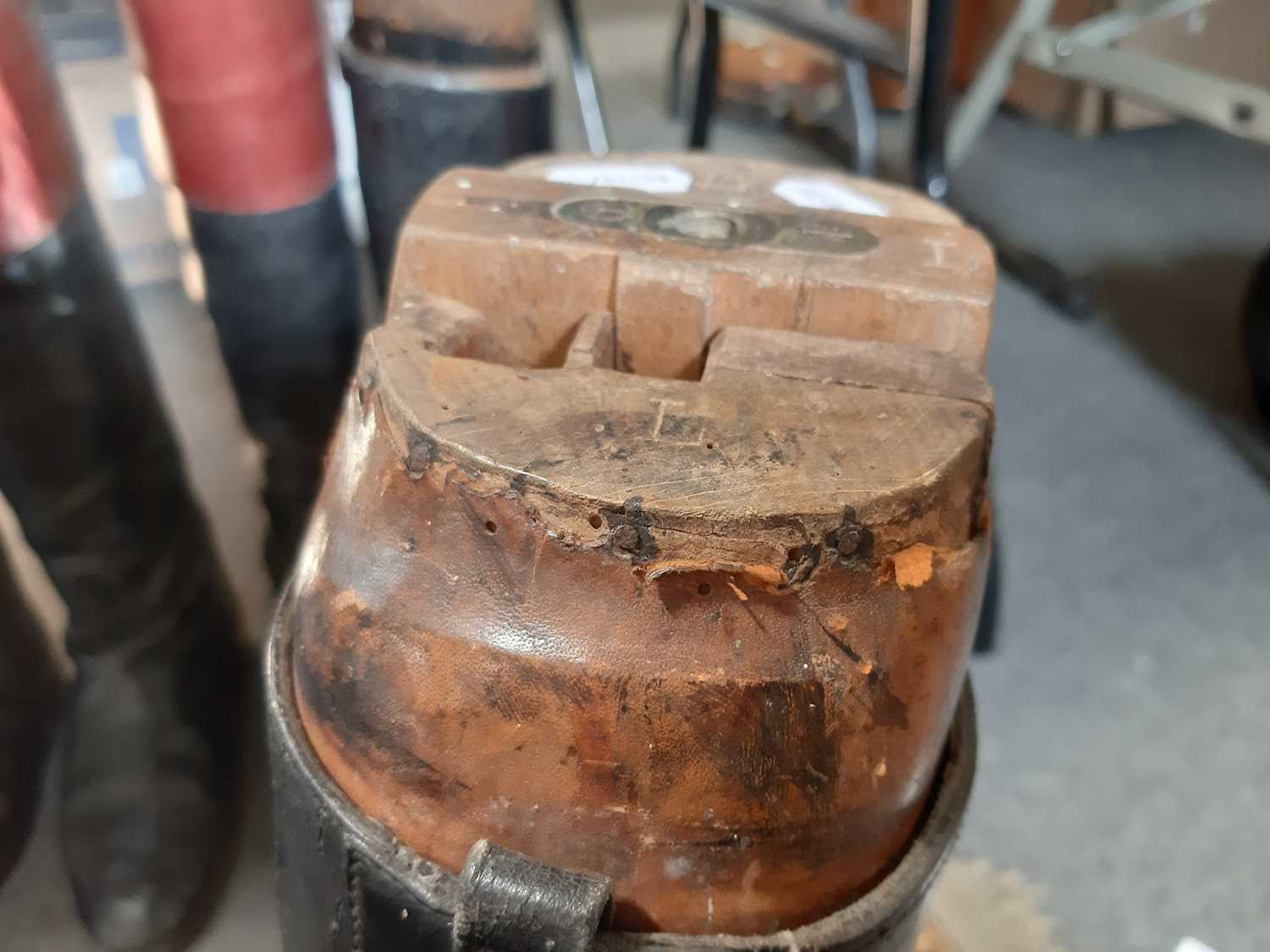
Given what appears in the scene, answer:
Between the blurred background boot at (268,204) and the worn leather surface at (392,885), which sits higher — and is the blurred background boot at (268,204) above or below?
above

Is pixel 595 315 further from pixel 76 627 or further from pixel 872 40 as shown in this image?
pixel 872 40

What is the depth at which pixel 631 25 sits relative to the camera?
10.1ft

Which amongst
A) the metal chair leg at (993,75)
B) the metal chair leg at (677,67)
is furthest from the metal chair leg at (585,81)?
the metal chair leg at (993,75)

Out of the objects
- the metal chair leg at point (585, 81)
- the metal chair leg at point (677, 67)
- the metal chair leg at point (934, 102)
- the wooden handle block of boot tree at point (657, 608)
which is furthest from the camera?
the metal chair leg at point (677, 67)

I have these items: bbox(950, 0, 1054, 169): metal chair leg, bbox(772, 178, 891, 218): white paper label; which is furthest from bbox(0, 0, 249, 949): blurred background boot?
bbox(950, 0, 1054, 169): metal chair leg

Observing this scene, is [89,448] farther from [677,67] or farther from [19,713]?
[677,67]

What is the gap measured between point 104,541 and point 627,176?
1.83ft

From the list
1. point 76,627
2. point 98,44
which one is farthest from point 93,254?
point 98,44

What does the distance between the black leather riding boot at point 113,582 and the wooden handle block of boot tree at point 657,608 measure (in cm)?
40

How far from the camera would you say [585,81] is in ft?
6.61

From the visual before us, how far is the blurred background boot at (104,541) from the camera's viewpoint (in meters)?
0.80

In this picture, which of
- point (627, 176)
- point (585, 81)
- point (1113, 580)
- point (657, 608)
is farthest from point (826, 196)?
point (585, 81)

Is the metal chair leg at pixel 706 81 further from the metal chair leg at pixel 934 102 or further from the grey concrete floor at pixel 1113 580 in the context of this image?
the grey concrete floor at pixel 1113 580

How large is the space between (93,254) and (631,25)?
2.53 metres
